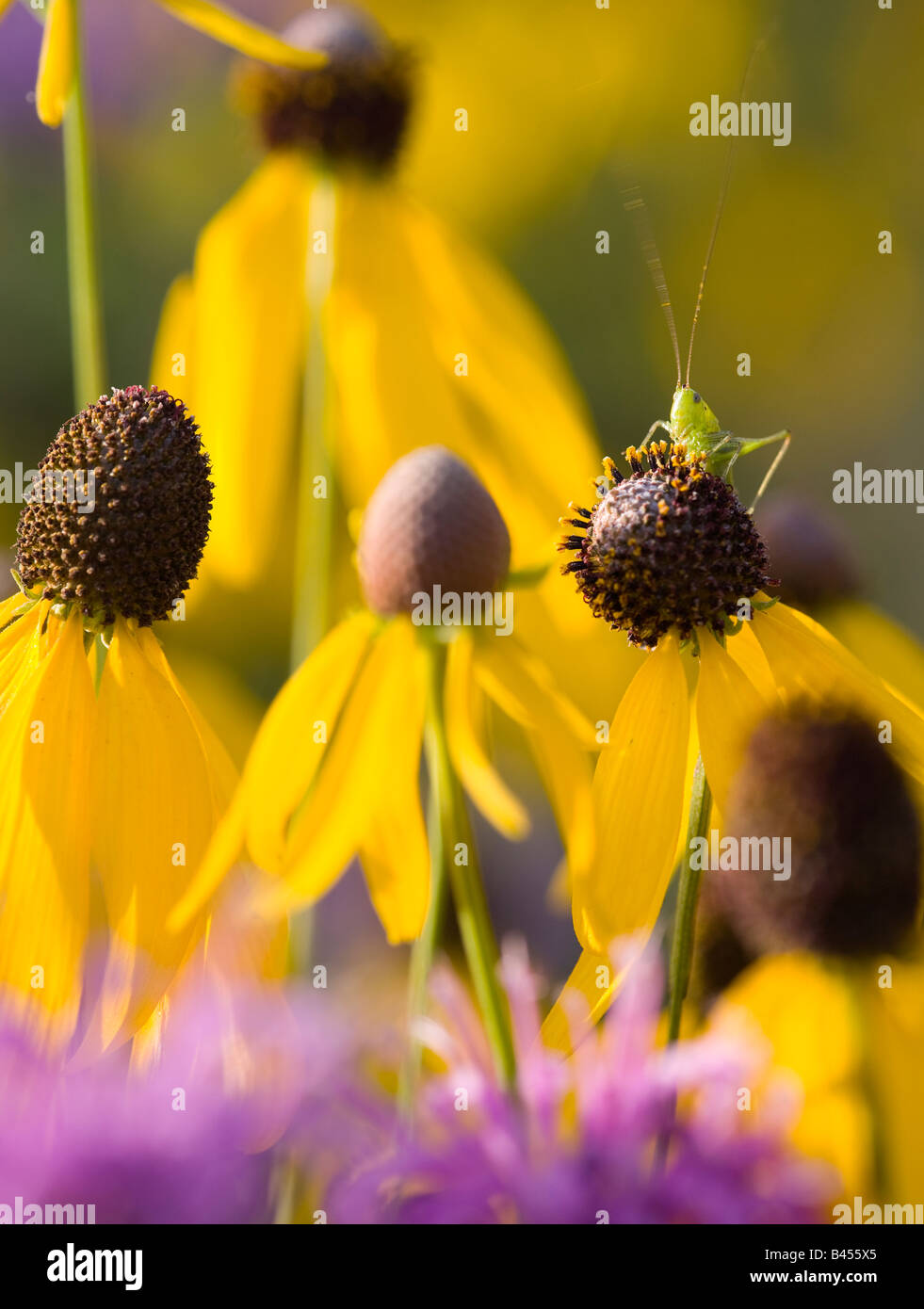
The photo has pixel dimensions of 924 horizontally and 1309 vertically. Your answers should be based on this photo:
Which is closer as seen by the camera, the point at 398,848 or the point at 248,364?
the point at 398,848

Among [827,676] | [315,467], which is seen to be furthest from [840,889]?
[315,467]

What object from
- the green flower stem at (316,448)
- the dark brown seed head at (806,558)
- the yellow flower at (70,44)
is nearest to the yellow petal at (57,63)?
the yellow flower at (70,44)

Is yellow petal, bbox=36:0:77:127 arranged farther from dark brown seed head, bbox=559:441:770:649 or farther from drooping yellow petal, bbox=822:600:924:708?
drooping yellow petal, bbox=822:600:924:708

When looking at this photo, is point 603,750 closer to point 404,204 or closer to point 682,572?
point 682,572

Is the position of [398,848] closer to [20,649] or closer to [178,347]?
[20,649]

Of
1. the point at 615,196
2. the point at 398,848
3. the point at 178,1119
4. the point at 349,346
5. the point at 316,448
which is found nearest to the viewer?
the point at 178,1119

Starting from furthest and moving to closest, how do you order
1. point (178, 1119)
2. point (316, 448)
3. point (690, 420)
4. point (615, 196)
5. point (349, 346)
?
1. point (615, 196)
2. point (349, 346)
3. point (316, 448)
4. point (690, 420)
5. point (178, 1119)

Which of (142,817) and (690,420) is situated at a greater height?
(690,420)

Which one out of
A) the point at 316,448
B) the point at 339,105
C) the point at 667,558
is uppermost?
the point at 339,105
